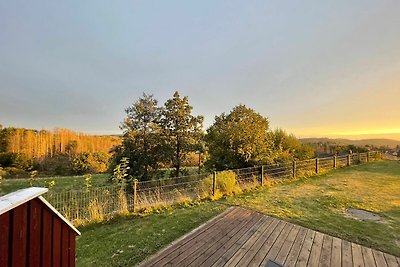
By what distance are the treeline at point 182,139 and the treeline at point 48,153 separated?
892 cm

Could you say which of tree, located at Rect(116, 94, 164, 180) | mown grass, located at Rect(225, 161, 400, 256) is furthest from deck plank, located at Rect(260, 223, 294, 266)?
tree, located at Rect(116, 94, 164, 180)

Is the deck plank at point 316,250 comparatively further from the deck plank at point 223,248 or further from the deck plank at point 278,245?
the deck plank at point 223,248

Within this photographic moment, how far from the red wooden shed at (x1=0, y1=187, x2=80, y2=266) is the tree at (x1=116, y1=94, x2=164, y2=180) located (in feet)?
23.6

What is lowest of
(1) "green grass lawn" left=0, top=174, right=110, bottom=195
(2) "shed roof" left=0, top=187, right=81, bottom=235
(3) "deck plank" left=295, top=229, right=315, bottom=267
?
(1) "green grass lawn" left=0, top=174, right=110, bottom=195

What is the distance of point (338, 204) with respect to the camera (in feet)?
19.1

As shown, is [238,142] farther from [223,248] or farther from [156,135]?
[223,248]

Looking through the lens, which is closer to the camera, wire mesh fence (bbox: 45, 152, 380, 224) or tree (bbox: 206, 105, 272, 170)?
wire mesh fence (bbox: 45, 152, 380, 224)

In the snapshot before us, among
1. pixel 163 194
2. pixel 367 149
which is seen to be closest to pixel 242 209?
pixel 163 194

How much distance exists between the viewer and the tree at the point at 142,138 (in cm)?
863

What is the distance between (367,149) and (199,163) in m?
14.6

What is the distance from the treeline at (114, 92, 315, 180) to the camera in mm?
8727

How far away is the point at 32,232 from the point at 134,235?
2892mm

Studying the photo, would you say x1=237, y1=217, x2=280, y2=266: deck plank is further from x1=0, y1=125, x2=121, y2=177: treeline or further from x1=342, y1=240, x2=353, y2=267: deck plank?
x1=0, y1=125, x2=121, y2=177: treeline

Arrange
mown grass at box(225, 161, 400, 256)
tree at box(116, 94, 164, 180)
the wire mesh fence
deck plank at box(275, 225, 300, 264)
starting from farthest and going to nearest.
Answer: tree at box(116, 94, 164, 180), the wire mesh fence, mown grass at box(225, 161, 400, 256), deck plank at box(275, 225, 300, 264)
